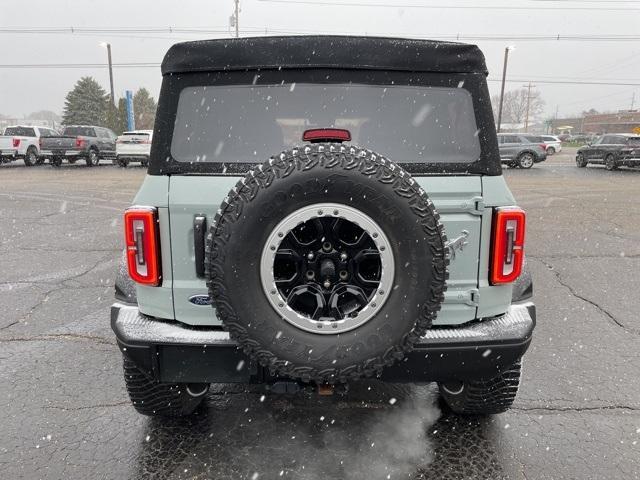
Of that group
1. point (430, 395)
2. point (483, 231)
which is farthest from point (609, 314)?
point (483, 231)

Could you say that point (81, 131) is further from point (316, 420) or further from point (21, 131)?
point (316, 420)

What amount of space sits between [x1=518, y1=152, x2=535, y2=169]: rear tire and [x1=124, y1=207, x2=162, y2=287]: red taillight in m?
25.1

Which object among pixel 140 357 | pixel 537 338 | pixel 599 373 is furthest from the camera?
pixel 537 338

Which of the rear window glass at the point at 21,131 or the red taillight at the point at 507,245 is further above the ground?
the rear window glass at the point at 21,131

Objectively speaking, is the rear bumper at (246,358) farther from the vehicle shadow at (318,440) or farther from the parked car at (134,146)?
the parked car at (134,146)

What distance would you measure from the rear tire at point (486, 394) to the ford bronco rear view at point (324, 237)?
39 cm

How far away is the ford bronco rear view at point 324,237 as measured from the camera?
202 cm

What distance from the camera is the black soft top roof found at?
2359mm

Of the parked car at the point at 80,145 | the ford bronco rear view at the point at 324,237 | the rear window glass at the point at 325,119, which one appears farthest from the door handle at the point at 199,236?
the parked car at the point at 80,145

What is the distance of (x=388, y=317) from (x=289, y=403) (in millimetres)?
1417

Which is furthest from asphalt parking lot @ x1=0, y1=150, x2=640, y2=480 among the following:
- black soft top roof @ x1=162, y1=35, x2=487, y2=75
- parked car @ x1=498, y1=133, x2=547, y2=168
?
parked car @ x1=498, y1=133, x2=547, y2=168

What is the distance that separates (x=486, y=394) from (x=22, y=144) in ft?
80.8

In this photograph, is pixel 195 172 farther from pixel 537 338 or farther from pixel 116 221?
pixel 116 221

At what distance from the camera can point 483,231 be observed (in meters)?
2.37
